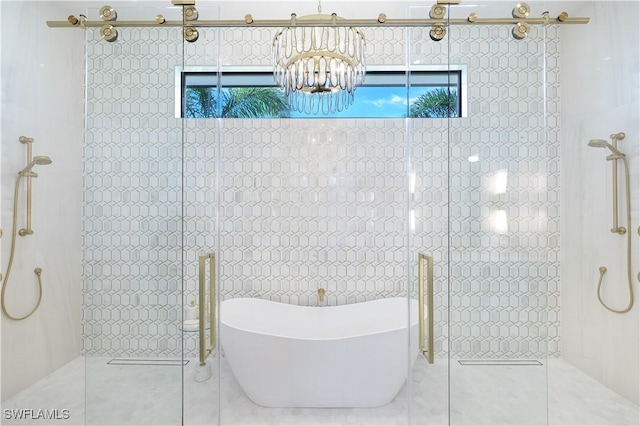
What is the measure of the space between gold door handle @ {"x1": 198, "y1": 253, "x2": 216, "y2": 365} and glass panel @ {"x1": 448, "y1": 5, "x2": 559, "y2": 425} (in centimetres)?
113

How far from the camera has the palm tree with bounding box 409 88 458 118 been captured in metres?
1.51

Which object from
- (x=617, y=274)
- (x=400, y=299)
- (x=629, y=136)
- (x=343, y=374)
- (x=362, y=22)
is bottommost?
(x=343, y=374)

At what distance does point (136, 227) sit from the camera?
1.49m

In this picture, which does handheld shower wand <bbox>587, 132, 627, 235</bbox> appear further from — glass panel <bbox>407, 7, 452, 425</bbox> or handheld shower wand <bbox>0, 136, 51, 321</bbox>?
handheld shower wand <bbox>0, 136, 51, 321</bbox>

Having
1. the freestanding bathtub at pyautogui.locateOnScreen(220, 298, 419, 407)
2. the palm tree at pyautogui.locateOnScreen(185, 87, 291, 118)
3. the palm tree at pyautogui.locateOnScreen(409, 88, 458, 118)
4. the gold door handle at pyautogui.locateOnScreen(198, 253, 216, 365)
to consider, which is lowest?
the freestanding bathtub at pyautogui.locateOnScreen(220, 298, 419, 407)

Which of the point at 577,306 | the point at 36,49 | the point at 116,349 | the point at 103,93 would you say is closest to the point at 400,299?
the point at 577,306

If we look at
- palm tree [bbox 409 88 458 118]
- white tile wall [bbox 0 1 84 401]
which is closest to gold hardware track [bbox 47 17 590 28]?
palm tree [bbox 409 88 458 118]

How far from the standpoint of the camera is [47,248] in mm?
2031

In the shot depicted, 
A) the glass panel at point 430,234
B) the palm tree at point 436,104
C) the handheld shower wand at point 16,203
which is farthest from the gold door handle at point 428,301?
the handheld shower wand at point 16,203

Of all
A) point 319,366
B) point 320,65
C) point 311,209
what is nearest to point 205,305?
point 319,366

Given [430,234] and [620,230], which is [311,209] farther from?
[620,230]

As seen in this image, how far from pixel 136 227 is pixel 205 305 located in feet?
1.54

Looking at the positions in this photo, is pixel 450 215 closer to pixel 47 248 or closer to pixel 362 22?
pixel 362 22

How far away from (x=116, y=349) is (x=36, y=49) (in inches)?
70.0
